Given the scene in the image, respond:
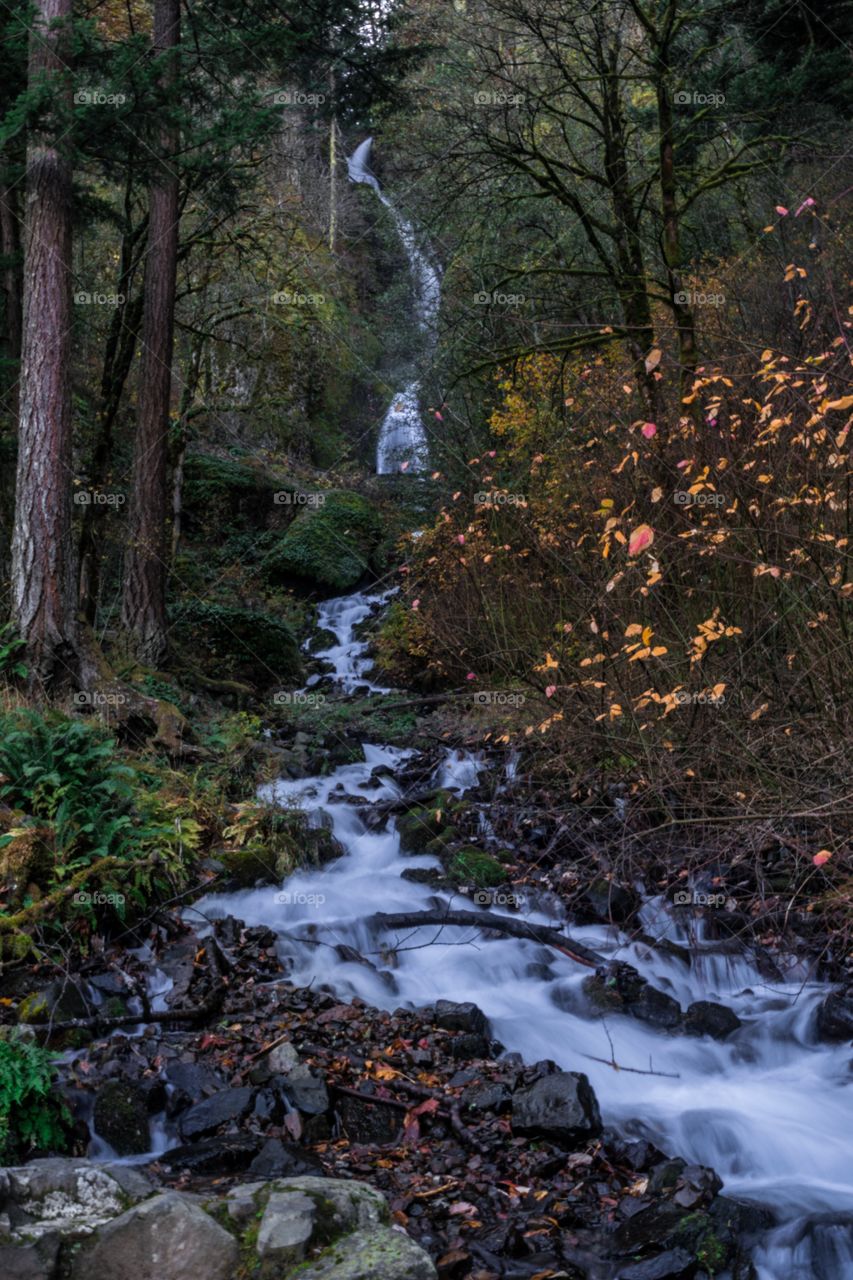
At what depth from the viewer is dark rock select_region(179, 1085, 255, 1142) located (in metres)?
5.10

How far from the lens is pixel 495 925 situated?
304 inches

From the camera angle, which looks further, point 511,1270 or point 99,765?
point 99,765

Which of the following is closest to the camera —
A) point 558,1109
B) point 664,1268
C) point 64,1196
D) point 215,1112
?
point 64,1196

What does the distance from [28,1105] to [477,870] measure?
14.8ft

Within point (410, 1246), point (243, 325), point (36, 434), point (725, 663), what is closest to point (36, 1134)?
point (410, 1246)

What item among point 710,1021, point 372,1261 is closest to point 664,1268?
point 372,1261

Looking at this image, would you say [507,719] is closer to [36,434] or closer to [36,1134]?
[36,434]

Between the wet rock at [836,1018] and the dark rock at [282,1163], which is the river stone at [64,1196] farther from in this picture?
the wet rock at [836,1018]

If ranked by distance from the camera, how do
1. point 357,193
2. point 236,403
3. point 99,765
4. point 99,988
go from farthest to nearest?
point 357,193, point 236,403, point 99,765, point 99,988

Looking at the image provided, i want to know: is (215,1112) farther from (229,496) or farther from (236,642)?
(229,496)

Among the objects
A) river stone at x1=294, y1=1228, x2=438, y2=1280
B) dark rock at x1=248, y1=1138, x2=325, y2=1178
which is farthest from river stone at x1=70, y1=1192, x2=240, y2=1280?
dark rock at x1=248, y1=1138, x2=325, y2=1178

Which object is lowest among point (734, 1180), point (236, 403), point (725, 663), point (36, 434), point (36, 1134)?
point (734, 1180)

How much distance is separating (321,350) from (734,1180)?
20.5 metres

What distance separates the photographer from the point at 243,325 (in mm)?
19594
